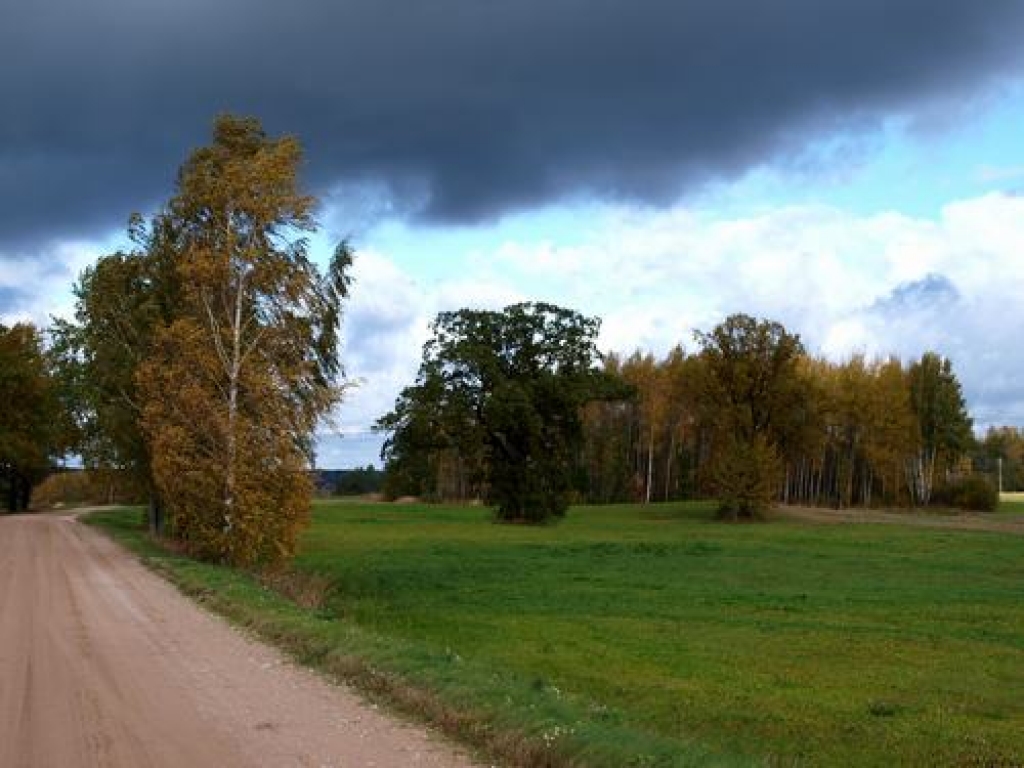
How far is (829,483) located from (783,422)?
35.4 m

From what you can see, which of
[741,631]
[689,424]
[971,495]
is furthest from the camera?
[689,424]

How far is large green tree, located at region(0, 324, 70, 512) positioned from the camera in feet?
234

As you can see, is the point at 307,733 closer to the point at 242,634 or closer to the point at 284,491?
the point at 242,634

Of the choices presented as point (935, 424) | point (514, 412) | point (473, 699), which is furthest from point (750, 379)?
point (473, 699)

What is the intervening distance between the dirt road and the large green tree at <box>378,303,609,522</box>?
46.4 m

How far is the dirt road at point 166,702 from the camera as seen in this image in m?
8.80

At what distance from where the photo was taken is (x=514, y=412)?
211ft

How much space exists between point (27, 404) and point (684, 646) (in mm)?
67760

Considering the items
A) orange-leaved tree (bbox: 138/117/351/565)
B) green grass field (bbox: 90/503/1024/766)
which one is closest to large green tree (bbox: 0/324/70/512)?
green grass field (bbox: 90/503/1024/766)

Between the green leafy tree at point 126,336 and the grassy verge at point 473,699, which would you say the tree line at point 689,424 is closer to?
the green leafy tree at point 126,336

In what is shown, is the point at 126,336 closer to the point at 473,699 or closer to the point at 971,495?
the point at 473,699

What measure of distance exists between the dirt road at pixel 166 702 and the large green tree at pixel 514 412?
46374 mm

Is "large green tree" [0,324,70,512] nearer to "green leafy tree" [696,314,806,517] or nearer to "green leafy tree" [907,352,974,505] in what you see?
"green leafy tree" [696,314,806,517]

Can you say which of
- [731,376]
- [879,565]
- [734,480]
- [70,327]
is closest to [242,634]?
[879,565]
